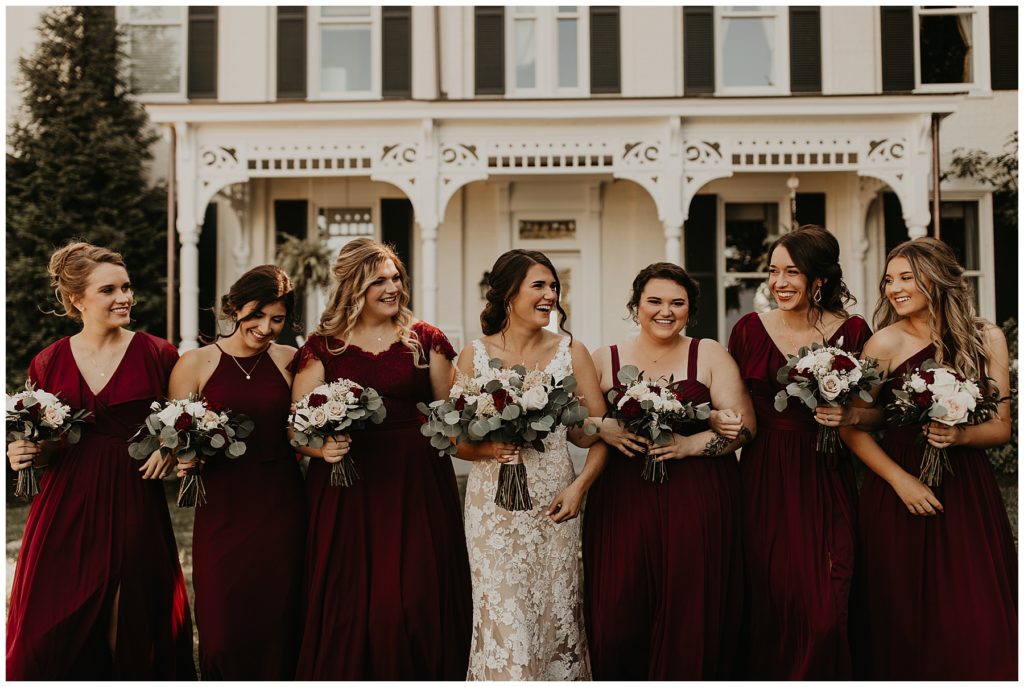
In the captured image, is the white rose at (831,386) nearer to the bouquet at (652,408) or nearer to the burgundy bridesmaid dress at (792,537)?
the burgundy bridesmaid dress at (792,537)

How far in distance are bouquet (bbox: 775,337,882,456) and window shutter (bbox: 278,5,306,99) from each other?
12591 millimetres

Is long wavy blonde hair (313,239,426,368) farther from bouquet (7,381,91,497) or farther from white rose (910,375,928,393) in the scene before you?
white rose (910,375,928,393)

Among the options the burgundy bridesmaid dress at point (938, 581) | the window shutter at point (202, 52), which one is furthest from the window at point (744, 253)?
the burgundy bridesmaid dress at point (938, 581)

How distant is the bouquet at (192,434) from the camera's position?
431 cm

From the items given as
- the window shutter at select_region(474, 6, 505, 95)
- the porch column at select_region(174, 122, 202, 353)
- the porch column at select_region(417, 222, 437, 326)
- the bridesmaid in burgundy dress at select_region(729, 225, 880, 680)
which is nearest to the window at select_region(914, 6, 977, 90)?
the window shutter at select_region(474, 6, 505, 95)

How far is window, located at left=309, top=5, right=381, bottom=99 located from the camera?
49.8ft

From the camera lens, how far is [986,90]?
14.9 m

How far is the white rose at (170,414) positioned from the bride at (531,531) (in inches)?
56.9

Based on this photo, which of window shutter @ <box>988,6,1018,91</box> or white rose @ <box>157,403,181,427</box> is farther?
window shutter @ <box>988,6,1018,91</box>

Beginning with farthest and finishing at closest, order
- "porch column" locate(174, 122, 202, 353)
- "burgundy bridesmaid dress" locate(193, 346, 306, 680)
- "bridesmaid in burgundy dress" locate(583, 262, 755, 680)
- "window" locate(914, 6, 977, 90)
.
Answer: "window" locate(914, 6, 977, 90) → "porch column" locate(174, 122, 202, 353) → "burgundy bridesmaid dress" locate(193, 346, 306, 680) → "bridesmaid in burgundy dress" locate(583, 262, 755, 680)

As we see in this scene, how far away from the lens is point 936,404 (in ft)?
13.7

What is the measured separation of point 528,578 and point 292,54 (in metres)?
12.8

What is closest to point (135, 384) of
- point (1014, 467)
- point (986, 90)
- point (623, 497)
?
point (623, 497)

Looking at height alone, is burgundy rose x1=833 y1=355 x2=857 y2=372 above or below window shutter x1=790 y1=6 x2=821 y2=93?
below
